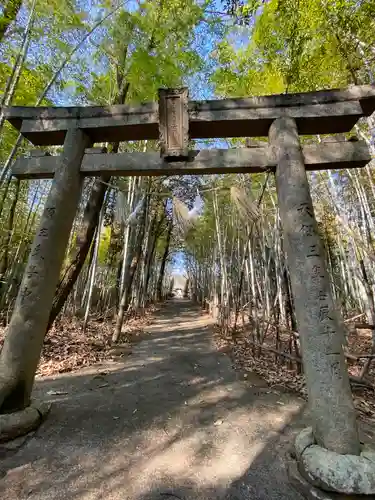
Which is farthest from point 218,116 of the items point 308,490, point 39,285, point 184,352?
point 184,352

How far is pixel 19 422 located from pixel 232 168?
301 centimetres

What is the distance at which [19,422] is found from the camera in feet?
7.13

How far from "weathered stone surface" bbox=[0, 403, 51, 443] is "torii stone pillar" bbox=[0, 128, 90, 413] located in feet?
0.26

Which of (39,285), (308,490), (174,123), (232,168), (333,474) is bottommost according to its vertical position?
(308,490)

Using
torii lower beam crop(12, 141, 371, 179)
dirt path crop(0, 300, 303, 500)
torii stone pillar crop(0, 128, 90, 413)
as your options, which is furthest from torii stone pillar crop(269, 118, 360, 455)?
torii stone pillar crop(0, 128, 90, 413)

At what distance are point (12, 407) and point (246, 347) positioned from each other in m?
5.12

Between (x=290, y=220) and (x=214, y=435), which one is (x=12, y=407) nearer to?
(x=214, y=435)

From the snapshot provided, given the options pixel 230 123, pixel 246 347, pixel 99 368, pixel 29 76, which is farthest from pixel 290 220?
pixel 29 76

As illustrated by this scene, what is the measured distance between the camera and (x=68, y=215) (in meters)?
2.75

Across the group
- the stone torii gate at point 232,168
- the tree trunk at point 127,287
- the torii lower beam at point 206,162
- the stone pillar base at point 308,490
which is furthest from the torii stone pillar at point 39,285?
the tree trunk at point 127,287

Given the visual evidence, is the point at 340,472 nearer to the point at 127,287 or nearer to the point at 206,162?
the point at 206,162

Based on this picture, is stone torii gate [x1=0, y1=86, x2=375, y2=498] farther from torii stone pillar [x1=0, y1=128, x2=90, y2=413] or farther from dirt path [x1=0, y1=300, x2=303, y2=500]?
dirt path [x1=0, y1=300, x2=303, y2=500]

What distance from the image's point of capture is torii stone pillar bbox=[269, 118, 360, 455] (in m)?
1.84

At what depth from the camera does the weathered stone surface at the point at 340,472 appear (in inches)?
61.1
